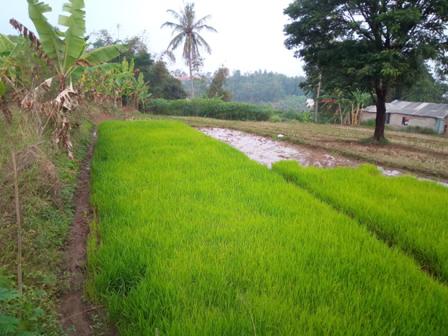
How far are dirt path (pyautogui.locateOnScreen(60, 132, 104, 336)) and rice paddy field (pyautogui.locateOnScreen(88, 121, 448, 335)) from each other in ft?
0.45

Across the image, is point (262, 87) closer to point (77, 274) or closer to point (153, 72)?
point (153, 72)

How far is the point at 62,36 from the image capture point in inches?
284

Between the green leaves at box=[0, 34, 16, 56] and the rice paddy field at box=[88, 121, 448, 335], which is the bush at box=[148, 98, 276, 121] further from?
the rice paddy field at box=[88, 121, 448, 335]

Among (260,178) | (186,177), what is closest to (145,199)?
(186,177)

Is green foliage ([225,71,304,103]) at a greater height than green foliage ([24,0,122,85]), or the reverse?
green foliage ([225,71,304,103])

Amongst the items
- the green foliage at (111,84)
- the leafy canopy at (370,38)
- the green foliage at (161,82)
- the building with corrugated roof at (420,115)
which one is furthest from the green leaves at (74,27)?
the green foliage at (161,82)

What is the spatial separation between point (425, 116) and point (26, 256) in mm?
26993

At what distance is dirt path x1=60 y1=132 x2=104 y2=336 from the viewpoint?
2695 mm

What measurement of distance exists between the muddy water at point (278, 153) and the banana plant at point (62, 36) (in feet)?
15.7

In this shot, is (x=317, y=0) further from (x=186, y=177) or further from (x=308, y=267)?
(x=308, y=267)

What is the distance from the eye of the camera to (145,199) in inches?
185

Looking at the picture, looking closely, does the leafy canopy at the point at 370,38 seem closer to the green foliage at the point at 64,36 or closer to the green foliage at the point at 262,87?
the green foliage at the point at 64,36

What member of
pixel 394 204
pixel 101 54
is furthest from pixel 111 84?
pixel 394 204

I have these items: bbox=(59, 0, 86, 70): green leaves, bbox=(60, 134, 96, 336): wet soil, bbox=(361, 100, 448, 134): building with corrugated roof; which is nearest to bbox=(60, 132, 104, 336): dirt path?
bbox=(60, 134, 96, 336): wet soil
